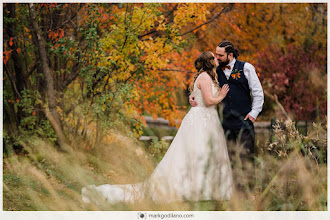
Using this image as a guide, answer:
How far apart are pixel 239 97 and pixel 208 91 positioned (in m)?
0.37

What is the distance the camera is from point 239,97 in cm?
435

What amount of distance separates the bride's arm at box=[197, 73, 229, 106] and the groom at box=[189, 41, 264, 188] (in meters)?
0.11

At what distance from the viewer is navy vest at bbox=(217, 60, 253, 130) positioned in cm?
432

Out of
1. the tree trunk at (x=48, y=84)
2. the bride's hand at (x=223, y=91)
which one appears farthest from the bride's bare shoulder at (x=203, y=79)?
the tree trunk at (x=48, y=84)

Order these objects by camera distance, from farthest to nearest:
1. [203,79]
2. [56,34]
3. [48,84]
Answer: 1. [48,84]
2. [56,34]
3. [203,79]

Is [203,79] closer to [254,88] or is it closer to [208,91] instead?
[208,91]

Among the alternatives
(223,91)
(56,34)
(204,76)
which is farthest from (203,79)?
(56,34)

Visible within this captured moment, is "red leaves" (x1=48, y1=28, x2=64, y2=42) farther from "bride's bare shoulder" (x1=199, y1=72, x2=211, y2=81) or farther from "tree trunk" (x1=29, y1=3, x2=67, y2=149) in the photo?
"bride's bare shoulder" (x1=199, y1=72, x2=211, y2=81)

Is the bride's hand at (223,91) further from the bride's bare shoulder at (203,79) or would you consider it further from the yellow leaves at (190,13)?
the yellow leaves at (190,13)

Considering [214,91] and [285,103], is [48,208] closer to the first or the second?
[214,91]

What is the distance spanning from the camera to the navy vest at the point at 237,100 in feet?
14.2

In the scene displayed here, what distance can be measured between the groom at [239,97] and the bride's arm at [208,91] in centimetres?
11

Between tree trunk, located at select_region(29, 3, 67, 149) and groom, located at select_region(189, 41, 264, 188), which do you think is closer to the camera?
groom, located at select_region(189, 41, 264, 188)

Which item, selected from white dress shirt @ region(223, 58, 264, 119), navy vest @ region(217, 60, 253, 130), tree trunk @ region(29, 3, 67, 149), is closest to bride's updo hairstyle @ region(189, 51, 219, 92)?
navy vest @ region(217, 60, 253, 130)
